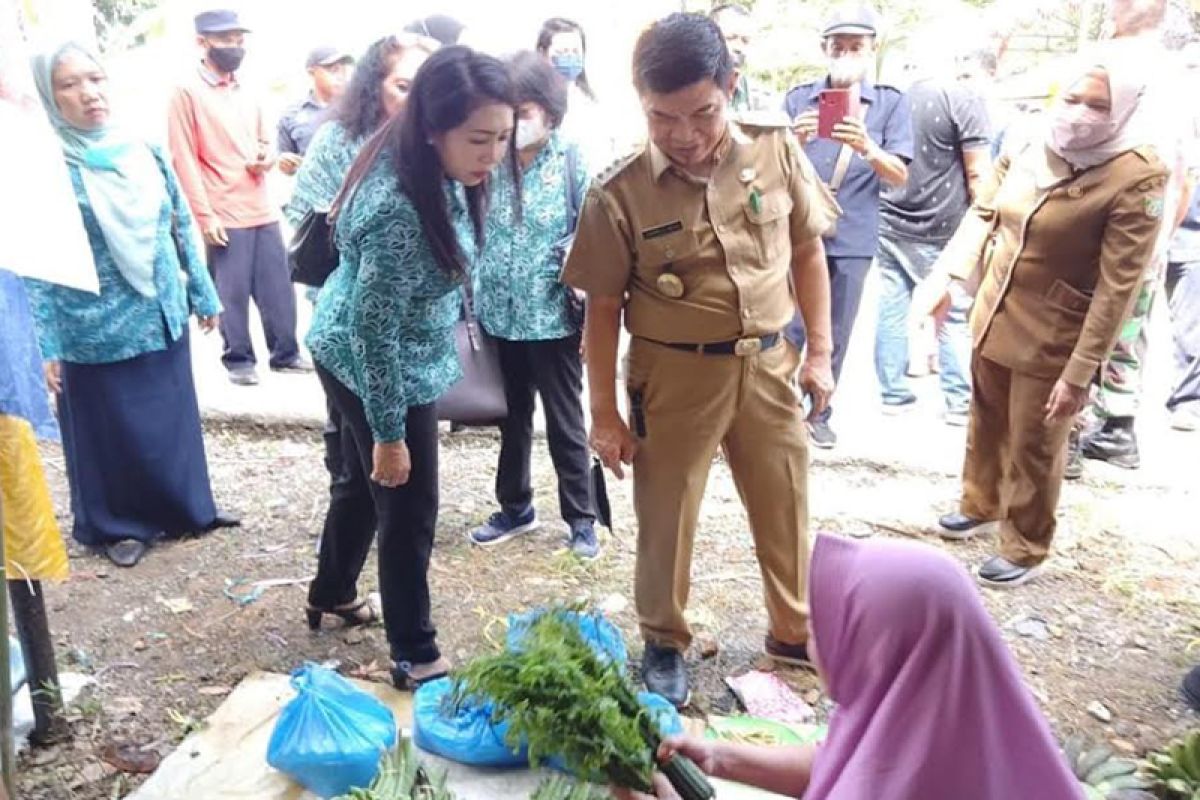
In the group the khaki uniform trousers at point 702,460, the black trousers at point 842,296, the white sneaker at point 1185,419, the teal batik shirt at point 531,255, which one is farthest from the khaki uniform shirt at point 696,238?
the white sneaker at point 1185,419

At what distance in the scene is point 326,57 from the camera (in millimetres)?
5438

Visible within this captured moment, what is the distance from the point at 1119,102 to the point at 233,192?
4261mm

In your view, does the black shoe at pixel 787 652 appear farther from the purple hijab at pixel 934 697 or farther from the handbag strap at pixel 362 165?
the handbag strap at pixel 362 165

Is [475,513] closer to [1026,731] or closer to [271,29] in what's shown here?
[1026,731]

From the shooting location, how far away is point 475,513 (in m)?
4.24

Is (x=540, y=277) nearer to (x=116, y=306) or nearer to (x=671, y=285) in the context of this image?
(x=671, y=285)

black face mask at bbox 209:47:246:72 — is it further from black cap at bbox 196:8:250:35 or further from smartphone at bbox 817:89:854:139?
smartphone at bbox 817:89:854:139

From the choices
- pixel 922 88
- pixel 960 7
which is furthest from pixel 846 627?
pixel 960 7

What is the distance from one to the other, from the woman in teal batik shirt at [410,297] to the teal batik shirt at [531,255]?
0.76 metres

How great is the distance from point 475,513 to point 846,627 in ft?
9.65

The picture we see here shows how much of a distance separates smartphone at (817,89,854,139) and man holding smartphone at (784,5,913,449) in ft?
0.23

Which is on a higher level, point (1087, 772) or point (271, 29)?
point (271, 29)

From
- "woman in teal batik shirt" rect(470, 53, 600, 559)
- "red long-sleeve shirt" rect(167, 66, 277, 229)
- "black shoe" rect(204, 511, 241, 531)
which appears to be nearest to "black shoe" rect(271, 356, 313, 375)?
"red long-sleeve shirt" rect(167, 66, 277, 229)

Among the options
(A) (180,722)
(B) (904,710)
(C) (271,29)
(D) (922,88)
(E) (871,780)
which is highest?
(C) (271,29)
